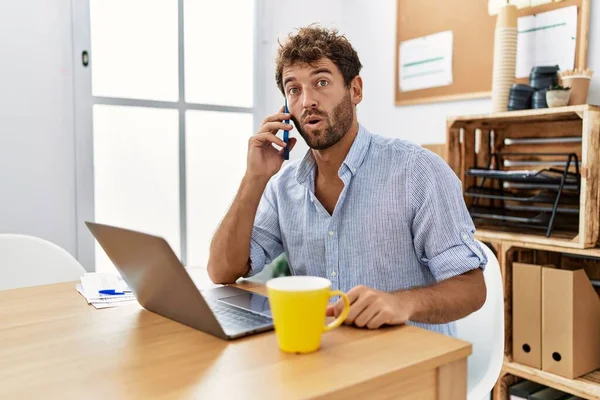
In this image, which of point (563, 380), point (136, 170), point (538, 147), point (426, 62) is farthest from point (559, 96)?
point (136, 170)

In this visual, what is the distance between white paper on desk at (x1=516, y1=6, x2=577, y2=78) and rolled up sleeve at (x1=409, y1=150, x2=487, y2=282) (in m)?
1.08

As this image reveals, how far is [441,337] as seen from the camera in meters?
0.80

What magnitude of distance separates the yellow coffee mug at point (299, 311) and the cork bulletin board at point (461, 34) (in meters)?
1.77

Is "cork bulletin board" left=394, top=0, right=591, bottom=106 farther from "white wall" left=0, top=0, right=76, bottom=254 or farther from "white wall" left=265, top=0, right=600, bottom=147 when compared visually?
"white wall" left=0, top=0, right=76, bottom=254

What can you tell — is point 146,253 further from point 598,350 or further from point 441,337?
point 598,350

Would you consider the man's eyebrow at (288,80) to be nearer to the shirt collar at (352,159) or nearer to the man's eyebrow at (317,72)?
the man's eyebrow at (317,72)

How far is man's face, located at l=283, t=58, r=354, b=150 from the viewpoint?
52.2 inches

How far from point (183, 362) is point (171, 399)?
0.37ft

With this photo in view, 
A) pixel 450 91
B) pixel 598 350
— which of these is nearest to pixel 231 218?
pixel 598 350

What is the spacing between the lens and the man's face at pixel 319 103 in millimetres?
1325

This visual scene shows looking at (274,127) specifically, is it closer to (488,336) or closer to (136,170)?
(488,336)

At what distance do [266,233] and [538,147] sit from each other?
1279 millimetres

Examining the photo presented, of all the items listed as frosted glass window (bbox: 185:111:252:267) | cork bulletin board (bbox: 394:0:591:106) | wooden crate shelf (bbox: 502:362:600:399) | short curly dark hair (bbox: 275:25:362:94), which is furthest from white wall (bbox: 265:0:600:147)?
short curly dark hair (bbox: 275:25:362:94)

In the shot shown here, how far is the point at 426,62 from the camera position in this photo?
255 centimetres
